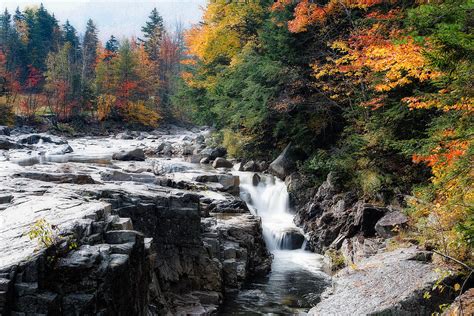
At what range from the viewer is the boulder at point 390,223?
1047 centimetres

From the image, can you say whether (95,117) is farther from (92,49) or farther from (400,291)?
(400,291)

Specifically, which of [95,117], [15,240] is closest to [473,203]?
[15,240]

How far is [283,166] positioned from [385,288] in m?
11.6

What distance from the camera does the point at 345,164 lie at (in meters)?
14.3

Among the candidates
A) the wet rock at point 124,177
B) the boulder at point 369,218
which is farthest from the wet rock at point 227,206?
the boulder at point 369,218

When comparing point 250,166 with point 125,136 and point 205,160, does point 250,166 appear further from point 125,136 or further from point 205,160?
point 125,136

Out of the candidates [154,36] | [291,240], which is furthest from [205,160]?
[154,36]

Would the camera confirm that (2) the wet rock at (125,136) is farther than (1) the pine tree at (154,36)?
No

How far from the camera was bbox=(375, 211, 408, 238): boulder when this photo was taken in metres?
10.5

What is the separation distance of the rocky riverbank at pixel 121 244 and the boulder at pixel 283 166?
2.82 metres

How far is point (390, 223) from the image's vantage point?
35.3 ft

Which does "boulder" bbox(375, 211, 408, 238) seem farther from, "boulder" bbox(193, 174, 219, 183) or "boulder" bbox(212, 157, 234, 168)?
"boulder" bbox(212, 157, 234, 168)

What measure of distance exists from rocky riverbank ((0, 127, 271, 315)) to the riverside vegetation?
3390 millimetres

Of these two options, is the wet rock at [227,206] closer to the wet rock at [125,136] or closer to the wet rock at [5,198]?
the wet rock at [5,198]
